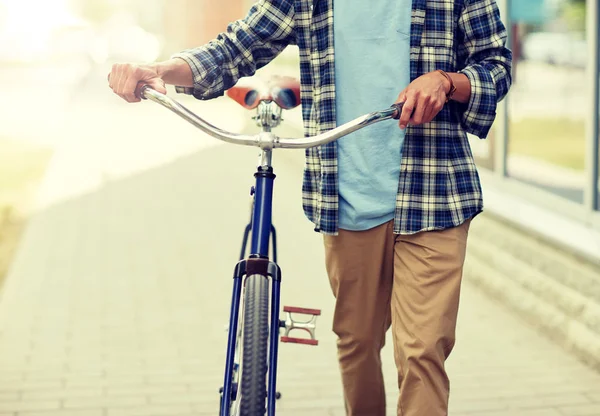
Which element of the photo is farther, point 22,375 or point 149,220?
point 149,220

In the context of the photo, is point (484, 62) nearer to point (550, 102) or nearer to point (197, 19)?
point (550, 102)

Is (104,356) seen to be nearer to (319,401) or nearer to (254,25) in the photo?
(319,401)

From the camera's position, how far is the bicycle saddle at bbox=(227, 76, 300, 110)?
3420mm

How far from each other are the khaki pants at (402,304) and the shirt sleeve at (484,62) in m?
0.34

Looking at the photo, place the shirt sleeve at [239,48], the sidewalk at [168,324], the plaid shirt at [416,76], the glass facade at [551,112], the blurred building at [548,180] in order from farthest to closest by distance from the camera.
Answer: the glass facade at [551,112]
the blurred building at [548,180]
the sidewalk at [168,324]
the shirt sleeve at [239,48]
the plaid shirt at [416,76]

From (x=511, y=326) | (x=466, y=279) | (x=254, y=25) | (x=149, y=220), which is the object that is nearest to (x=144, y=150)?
(x=149, y=220)

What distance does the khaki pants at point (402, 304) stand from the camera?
309 cm

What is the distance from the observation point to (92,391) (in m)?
4.82

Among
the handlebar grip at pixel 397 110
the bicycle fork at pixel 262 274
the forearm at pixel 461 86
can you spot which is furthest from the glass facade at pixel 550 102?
the bicycle fork at pixel 262 274

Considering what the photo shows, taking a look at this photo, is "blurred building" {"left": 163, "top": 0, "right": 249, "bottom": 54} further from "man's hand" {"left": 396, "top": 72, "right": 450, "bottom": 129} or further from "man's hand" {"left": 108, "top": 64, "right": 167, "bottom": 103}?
"man's hand" {"left": 396, "top": 72, "right": 450, "bottom": 129}

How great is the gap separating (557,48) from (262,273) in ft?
12.7

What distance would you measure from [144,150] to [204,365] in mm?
10307

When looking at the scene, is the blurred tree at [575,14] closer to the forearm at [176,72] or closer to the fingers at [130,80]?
the forearm at [176,72]

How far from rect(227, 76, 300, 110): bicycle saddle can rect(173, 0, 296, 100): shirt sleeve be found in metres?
0.10
